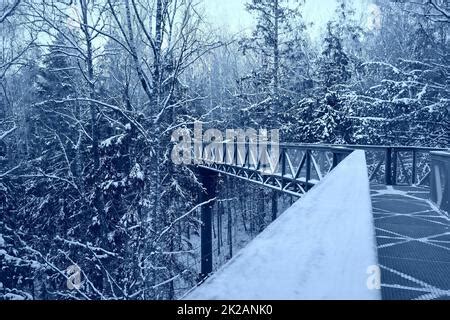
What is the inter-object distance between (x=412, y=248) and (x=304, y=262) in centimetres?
388

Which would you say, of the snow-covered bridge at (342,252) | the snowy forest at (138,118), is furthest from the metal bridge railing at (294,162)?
the snow-covered bridge at (342,252)

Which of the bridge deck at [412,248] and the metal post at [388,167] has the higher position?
the metal post at [388,167]

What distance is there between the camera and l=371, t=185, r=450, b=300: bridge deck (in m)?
3.20

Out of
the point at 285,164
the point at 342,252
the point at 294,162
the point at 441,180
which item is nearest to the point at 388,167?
the point at 294,162

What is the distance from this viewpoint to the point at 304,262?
1201mm

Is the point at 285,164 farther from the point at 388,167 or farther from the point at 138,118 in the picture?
the point at 138,118

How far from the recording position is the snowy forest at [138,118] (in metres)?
9.40

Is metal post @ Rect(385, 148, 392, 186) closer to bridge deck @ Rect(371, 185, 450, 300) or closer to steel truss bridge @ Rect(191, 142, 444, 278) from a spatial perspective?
steel truss bridge @ Rect(191, 142, 444, 278)

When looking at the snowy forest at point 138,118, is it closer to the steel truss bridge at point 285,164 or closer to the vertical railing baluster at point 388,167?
the steel truss bridge at point 285,164

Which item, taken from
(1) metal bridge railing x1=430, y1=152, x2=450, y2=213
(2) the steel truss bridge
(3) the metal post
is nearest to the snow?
(1) metal bridge railing x1=430, y1=152, x2=450, y2=213

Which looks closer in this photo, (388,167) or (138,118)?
(388,167)

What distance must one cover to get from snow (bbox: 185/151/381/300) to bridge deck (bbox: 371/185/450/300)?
1694mm

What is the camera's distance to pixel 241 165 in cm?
1379

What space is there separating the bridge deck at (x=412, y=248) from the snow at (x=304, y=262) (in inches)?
66.7
